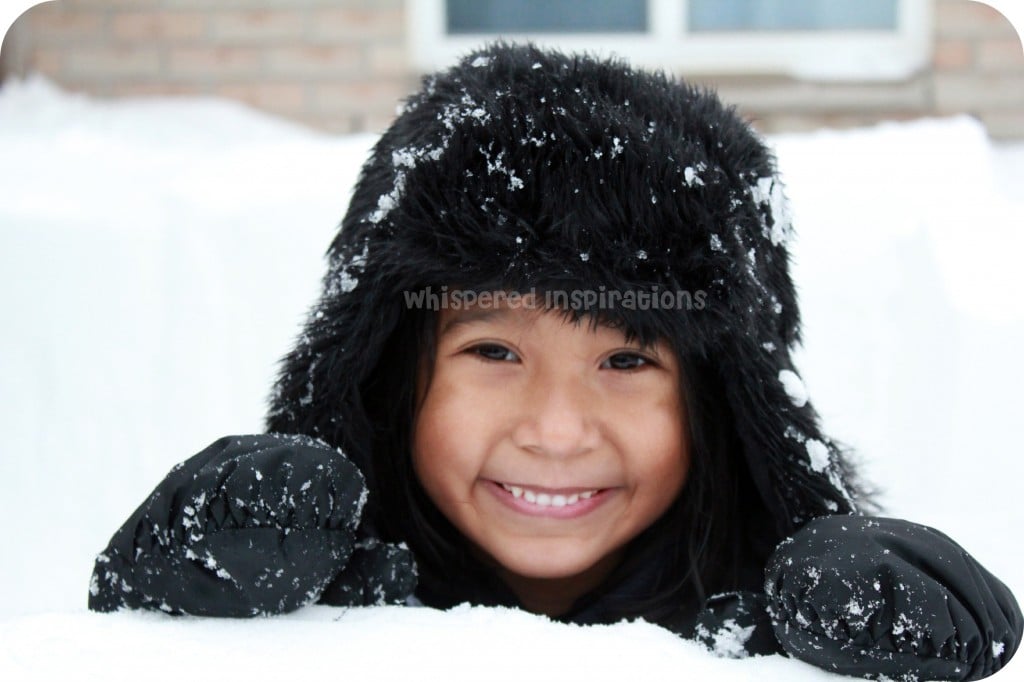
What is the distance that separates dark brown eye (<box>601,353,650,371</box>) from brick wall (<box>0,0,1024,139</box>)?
6.20ft

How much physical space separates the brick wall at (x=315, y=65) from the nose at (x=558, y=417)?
75.1 inches

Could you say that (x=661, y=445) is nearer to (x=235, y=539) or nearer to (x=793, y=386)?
(x=793, y=386)

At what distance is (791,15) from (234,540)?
2510 millimetres

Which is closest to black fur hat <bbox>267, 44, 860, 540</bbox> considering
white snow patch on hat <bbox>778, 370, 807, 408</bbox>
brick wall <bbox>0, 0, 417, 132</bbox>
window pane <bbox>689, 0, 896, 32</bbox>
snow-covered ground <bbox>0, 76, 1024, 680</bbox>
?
white snow patch on hat <bbox>778, 370, 807, 408</bbox>

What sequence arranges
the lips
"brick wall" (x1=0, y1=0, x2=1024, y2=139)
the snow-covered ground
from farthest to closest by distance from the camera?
"brick wall" (x1=0, y1=0, x2=1024, y2=139)
the snow-covered ground
the lips

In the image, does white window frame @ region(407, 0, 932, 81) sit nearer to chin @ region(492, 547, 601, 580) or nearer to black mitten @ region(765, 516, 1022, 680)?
chin @ region(492, 547, 601, 580)

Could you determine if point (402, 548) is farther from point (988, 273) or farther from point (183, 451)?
point (988, 273)

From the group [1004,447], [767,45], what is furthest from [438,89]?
[767,45]

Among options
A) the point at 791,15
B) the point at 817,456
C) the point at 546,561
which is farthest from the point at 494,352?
the point at 791,15

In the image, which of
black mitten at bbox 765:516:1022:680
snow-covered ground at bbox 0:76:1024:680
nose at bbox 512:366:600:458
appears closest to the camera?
black mitten at bbox 765:516:1022:680

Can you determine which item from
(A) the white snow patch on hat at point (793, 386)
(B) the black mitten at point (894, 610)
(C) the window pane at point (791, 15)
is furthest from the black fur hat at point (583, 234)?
(C) the window pane at point (791, 15)

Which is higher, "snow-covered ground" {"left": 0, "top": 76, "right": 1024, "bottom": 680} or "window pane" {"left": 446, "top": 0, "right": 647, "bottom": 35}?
"window pane" {"left": 446, "top": 0, "right": 647, "bottom": 35}

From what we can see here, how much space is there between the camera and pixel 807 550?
0.88 metres

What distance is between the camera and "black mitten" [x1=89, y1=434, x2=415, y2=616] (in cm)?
87
